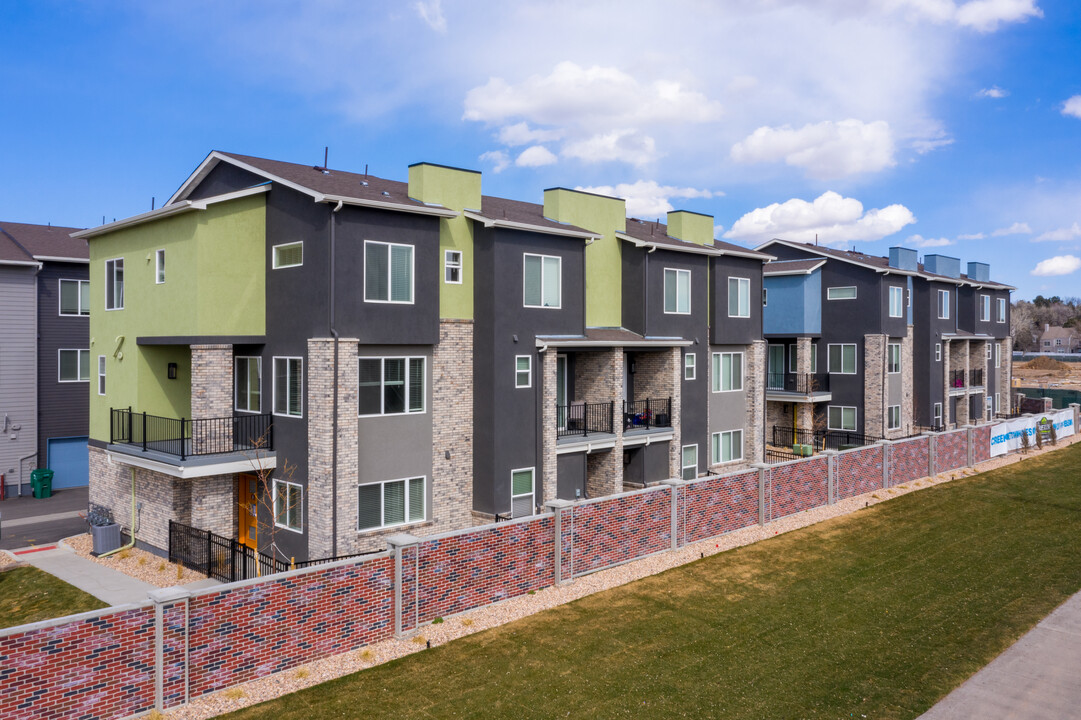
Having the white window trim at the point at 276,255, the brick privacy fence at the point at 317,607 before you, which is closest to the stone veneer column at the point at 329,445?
the white window trim at the point at 276,255

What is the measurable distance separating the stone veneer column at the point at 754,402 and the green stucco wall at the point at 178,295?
18761 mm

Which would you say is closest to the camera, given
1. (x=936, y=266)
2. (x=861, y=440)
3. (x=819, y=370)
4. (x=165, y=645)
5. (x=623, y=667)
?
(x=165, y=645)

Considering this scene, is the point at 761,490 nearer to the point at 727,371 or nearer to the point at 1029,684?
the point at 727,371

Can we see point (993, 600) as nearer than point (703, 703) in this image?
No

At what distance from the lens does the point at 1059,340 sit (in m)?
150

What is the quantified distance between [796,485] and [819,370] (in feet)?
63.3

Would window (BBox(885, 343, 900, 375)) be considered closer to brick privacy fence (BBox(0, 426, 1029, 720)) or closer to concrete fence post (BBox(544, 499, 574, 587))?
brick privacy fence (BBox(0, 426, 1029, 720))

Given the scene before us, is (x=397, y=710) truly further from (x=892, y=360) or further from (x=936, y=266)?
(x=936, y=266)

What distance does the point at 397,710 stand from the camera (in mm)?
10414

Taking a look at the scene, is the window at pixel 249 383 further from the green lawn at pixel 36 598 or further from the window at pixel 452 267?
the green lawn at pixel 36 598

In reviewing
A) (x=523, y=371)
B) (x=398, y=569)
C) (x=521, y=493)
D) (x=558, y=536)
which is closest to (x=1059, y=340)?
(x=523, y=371)

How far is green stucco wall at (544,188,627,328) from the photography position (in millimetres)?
24016

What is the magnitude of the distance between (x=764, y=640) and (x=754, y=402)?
17119 mm

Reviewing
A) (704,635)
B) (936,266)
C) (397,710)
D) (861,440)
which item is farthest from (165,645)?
(936,266)
